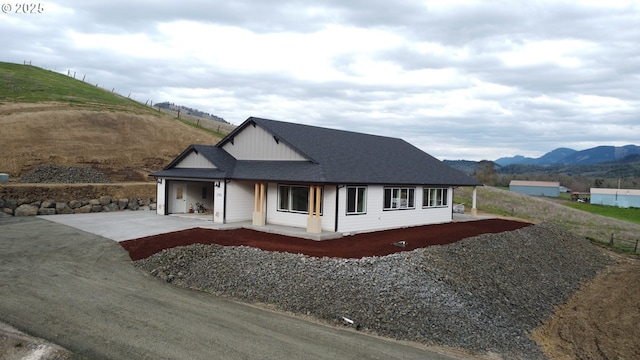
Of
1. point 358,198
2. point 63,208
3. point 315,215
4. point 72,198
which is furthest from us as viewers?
point 72,198

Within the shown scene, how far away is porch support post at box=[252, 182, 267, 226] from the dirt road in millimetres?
7989

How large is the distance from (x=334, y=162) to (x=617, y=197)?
68796mm

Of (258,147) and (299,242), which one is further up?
(258,147)

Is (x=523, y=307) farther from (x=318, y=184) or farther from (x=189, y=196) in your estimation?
(x=189, y=196)

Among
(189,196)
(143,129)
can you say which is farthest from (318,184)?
(143,129)

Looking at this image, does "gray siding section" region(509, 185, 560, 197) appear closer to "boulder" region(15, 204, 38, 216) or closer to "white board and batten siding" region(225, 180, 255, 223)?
"white board and batten siding" region(225, 180, 255, 223)

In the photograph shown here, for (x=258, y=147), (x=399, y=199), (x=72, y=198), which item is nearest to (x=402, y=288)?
(x=399, y=199)

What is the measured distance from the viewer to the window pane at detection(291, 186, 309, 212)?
20766mm

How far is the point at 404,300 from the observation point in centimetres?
1158

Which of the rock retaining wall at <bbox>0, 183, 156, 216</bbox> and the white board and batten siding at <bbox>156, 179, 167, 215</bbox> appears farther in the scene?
the white board and batten siding at <bbox>156, 179, 167, 215</bbox>

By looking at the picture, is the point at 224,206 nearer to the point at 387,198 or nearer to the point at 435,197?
the point at 387,198

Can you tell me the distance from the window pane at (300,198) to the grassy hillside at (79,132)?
57.8 ft

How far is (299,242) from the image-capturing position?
57.0ft

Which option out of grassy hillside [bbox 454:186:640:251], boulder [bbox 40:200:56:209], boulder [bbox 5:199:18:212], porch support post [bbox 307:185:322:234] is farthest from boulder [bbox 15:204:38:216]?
grassy hillside [bbox 454:186:640:251]
